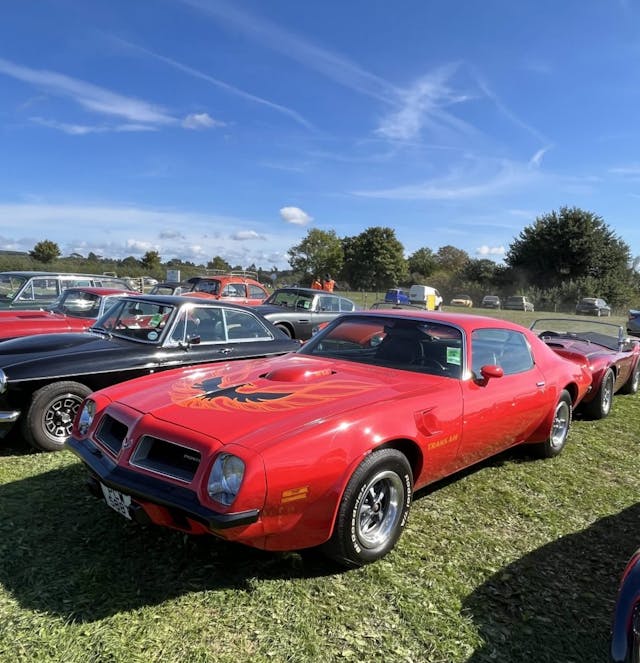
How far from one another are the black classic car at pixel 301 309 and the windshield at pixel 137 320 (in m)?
5.58

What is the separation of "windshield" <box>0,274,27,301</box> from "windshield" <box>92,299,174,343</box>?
560 cm

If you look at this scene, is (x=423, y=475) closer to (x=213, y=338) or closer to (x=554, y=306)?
(x=213, y=338)

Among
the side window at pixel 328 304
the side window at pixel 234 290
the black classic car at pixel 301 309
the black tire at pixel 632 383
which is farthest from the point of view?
the side window at pixel 234 290

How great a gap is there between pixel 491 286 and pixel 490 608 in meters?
60.4

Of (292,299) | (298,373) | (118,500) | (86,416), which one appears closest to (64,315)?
(86,416)

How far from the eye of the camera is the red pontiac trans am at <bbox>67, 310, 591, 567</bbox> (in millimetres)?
2617

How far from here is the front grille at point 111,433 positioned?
3146 mm

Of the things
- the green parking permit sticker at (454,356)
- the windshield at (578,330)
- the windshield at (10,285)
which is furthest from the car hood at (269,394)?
the windshield at (10,285)

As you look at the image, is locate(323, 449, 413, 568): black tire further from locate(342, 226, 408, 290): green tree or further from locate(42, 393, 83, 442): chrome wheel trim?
locate(342, 226, 408, 290): green tree

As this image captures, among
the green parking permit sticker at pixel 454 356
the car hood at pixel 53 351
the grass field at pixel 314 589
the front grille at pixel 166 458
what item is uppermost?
the green parking permit sticker at pixel 454 356

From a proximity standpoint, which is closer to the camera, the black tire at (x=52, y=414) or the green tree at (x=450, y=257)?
the black tire at (x=52, y=414)

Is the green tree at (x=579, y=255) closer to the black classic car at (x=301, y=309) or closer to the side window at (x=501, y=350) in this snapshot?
the black classic car at (x=301, y=309)

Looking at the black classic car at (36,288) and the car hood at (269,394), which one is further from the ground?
the black classic car at (36,288)

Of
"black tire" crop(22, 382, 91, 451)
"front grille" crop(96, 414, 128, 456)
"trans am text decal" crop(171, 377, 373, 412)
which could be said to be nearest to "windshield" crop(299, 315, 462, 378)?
"trans am text decal" crop(171, 377, 373, 412)
